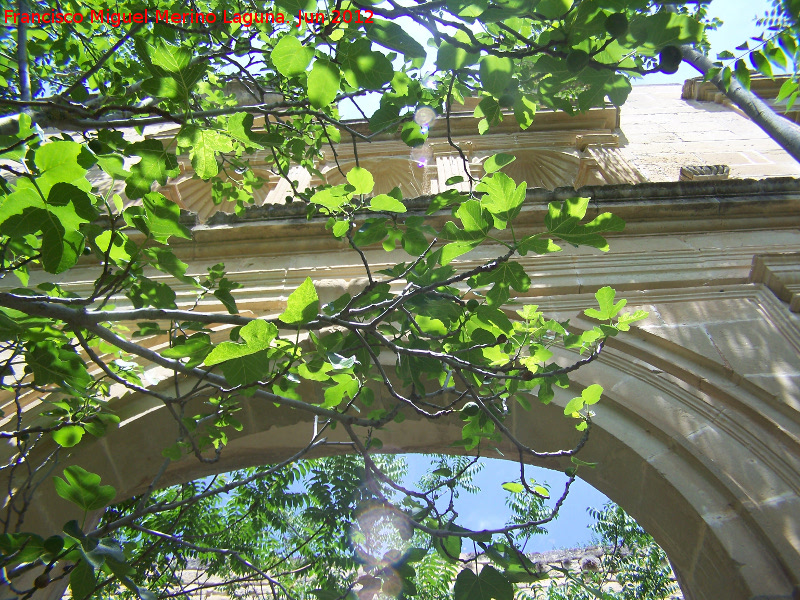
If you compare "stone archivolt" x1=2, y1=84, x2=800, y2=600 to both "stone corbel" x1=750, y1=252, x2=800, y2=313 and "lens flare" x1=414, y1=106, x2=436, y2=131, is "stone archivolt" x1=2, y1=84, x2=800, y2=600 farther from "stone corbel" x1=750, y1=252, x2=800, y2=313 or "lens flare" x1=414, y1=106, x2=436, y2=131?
"lens flare" x1=414, y1=106, x2=436, y2=131

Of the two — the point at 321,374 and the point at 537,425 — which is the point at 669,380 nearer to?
the point at 537,425

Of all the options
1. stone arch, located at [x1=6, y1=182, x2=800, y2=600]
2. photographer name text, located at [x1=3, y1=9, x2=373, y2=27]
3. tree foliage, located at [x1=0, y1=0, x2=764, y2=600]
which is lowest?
stone arch, located at [x1=6, y1=182, x2=800, y2=600]

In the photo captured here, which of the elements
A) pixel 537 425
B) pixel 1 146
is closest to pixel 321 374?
pixel 1 146

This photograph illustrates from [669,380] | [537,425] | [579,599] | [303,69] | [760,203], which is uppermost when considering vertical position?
[303,69]

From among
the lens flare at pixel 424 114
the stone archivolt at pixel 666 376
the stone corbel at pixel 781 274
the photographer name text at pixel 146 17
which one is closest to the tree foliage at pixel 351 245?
the lens flare at pixel 424 114

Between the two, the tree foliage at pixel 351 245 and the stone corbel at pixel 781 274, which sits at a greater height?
the tree foliage at pixel 351 245

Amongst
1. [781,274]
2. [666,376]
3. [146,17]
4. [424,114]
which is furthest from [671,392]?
[146,17]

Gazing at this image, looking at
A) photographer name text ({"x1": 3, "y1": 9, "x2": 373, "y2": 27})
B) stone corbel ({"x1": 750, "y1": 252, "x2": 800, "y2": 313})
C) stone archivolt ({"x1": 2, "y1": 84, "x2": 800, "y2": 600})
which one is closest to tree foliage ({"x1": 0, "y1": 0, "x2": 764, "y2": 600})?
stone archivolt ({"x1": 2, "y1": 84, "x2": 800, "y2": 600})

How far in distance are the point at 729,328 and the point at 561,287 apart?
3.61ft

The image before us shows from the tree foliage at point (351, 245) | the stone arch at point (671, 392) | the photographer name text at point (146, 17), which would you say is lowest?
the stone arch at point (671, 392)

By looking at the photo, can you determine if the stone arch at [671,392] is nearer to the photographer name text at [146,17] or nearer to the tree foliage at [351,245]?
the tree foliage at [351,245]

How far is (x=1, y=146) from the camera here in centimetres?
169

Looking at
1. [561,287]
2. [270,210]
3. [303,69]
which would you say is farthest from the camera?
[270,210]

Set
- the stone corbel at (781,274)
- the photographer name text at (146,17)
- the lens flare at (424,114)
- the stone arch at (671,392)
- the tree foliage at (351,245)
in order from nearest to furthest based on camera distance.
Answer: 1. the tree foliage at (351,245)
2. the stone arch at (671,392)
3. the lens flare at (424,114)
4. the stone corbel at (781,274)
5. the photographer name text at (146,17)
